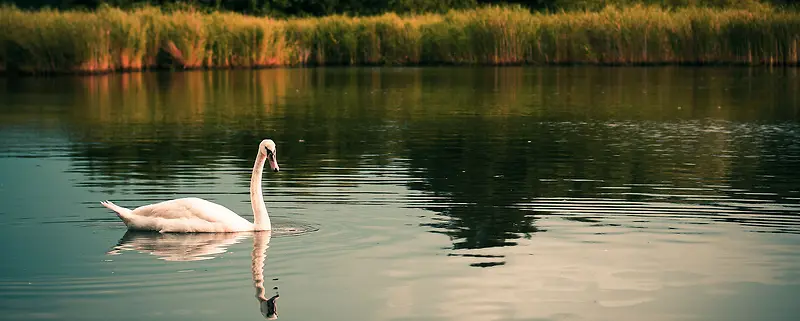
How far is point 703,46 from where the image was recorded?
46406 millimetres

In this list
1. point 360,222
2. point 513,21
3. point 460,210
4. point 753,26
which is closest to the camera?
point 360,222

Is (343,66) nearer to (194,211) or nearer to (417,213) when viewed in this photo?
(417,213)

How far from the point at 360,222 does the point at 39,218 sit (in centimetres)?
279

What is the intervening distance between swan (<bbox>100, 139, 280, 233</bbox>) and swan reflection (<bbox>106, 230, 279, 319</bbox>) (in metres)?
0.05

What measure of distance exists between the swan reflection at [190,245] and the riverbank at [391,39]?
29.8 m

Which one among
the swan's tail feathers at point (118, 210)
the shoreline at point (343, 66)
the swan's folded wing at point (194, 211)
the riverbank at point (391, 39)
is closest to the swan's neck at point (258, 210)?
the swan's folded wing at point (194, 211)

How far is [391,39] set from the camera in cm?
4984

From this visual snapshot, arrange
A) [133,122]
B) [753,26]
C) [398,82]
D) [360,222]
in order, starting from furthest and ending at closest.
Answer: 1. [753,26]
2. [398,82]
3. [133,122]
4. [360,222]

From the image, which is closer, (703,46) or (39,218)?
(39,218)

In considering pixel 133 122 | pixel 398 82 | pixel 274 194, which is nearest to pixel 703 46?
pixel 398 82

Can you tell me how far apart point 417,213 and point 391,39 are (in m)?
37.2

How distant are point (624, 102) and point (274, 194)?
56.2ft

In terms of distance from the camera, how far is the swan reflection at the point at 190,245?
34.9 ft

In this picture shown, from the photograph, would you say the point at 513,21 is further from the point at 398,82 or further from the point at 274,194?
the point at 274,194
